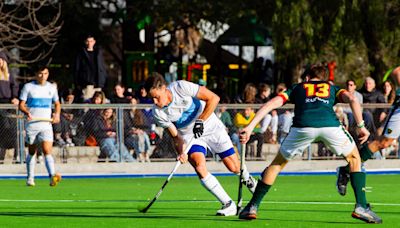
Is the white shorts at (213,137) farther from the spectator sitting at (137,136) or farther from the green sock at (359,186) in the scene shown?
the spectator sitting at (137,136)

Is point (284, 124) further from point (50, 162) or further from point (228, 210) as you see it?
point (228, 210)

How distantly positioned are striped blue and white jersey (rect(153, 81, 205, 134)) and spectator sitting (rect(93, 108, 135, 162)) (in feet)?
36.2

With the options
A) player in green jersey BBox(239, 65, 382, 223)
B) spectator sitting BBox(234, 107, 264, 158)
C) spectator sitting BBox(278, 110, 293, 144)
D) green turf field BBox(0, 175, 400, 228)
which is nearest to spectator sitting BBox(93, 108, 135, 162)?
spectator sitting BBox(234, 107, 264, 158)

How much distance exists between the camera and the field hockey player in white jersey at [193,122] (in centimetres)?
1498

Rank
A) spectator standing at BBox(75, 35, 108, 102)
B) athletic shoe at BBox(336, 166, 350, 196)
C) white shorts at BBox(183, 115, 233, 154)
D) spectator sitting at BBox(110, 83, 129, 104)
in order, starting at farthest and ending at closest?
spectator sitting at BBox(110, 83, 129, 104)
spectator standing at BBox(75, 35, 108, 102)
white shorts at BBox(183, 115, 233, 154)
athletic shoe at BBox(336, 166, 350, 196)

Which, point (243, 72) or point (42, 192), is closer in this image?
point (42, 192)

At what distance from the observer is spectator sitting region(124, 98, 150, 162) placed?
1046 inches

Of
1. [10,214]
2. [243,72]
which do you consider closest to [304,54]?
[243,72]

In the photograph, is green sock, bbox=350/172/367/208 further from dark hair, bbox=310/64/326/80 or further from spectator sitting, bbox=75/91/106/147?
spectator sitting, bbox=75/91/106/147

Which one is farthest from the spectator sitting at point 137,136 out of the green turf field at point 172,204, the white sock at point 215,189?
the white sock at point 215,189

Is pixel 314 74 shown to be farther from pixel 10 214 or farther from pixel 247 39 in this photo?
pixel 247 39

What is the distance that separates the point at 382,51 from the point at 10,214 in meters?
19.5

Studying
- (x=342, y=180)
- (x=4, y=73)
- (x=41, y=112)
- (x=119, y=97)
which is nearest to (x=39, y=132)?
(x=41, y=112)

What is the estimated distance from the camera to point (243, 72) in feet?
127
